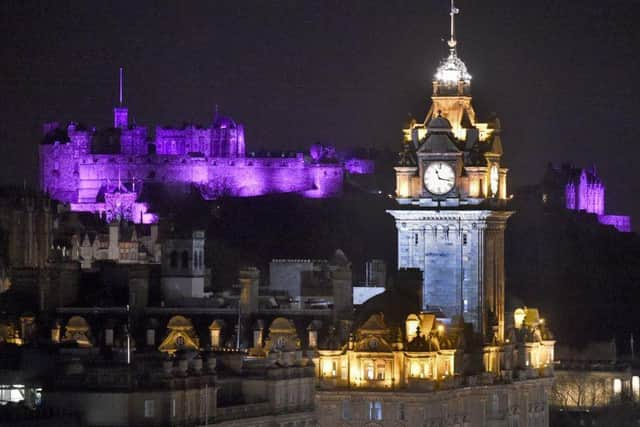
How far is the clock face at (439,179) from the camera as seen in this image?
394 ft

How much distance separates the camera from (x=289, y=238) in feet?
635

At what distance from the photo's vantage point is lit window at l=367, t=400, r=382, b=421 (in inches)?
4350

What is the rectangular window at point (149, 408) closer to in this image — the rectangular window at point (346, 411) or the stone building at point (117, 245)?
the rectangular window at point (346, 411)

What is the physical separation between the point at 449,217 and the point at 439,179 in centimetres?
132

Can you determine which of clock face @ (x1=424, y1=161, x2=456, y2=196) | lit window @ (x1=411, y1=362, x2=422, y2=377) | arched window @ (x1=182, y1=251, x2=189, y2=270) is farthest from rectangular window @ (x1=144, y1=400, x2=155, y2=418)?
arched window @ (x1=182, y1=251, x2=189, y2=270)

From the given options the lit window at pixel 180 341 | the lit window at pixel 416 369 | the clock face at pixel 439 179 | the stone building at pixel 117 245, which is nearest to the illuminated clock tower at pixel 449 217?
the clock face at pixel 439 179

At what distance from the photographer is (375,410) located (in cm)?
11069

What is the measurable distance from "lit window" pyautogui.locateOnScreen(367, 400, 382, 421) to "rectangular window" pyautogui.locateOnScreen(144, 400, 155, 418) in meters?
20.2

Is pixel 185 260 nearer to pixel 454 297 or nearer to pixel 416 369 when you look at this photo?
pixel 454 297

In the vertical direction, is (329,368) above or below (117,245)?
below

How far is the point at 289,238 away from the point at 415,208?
73979 millimetres

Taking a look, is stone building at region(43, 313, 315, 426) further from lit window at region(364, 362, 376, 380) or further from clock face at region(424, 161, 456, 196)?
clock face at region(424, 161, 456, 196)

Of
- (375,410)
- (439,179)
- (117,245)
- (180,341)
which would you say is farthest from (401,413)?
(117,245)

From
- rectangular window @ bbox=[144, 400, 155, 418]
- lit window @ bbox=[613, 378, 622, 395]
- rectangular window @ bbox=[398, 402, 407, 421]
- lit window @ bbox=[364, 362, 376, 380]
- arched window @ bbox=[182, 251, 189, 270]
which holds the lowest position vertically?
rectangular window @ bbox=[398, 402, 407, 421]
